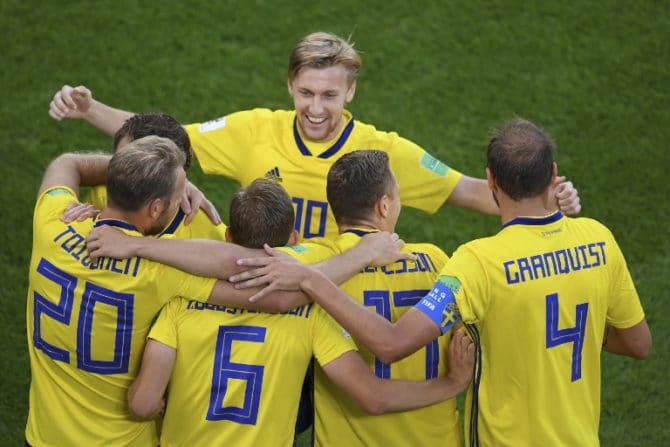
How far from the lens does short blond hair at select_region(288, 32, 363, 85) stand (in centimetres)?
506

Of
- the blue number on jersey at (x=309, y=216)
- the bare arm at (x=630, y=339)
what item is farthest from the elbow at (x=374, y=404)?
the blue number on jersey at (x=309, y=216)

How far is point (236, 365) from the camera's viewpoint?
3.92m

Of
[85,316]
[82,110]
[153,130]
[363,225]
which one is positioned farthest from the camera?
[82,110]

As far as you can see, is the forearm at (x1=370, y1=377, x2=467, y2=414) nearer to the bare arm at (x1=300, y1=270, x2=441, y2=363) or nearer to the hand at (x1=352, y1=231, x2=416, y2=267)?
the bare arm at (x1=300, y1=270, x2=441, y2=363)

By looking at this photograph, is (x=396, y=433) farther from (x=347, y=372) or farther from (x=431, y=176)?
(x=431, y=176)

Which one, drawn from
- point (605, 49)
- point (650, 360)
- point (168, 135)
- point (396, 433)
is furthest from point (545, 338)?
point (605, 49)

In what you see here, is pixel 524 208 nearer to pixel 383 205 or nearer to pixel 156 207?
pixel 383 205

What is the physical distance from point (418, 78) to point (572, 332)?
468 cm

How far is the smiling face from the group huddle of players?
83cm

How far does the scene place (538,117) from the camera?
26.6 ft

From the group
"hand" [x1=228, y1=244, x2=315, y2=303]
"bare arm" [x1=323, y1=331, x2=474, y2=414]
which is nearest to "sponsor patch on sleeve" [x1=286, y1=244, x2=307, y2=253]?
"hand" [x1=228, y1=244, x2=315, y2=303]

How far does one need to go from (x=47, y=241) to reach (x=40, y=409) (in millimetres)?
703

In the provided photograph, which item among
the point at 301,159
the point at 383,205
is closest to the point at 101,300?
the point at 383,205

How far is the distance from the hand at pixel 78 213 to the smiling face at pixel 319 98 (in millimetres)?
1304
